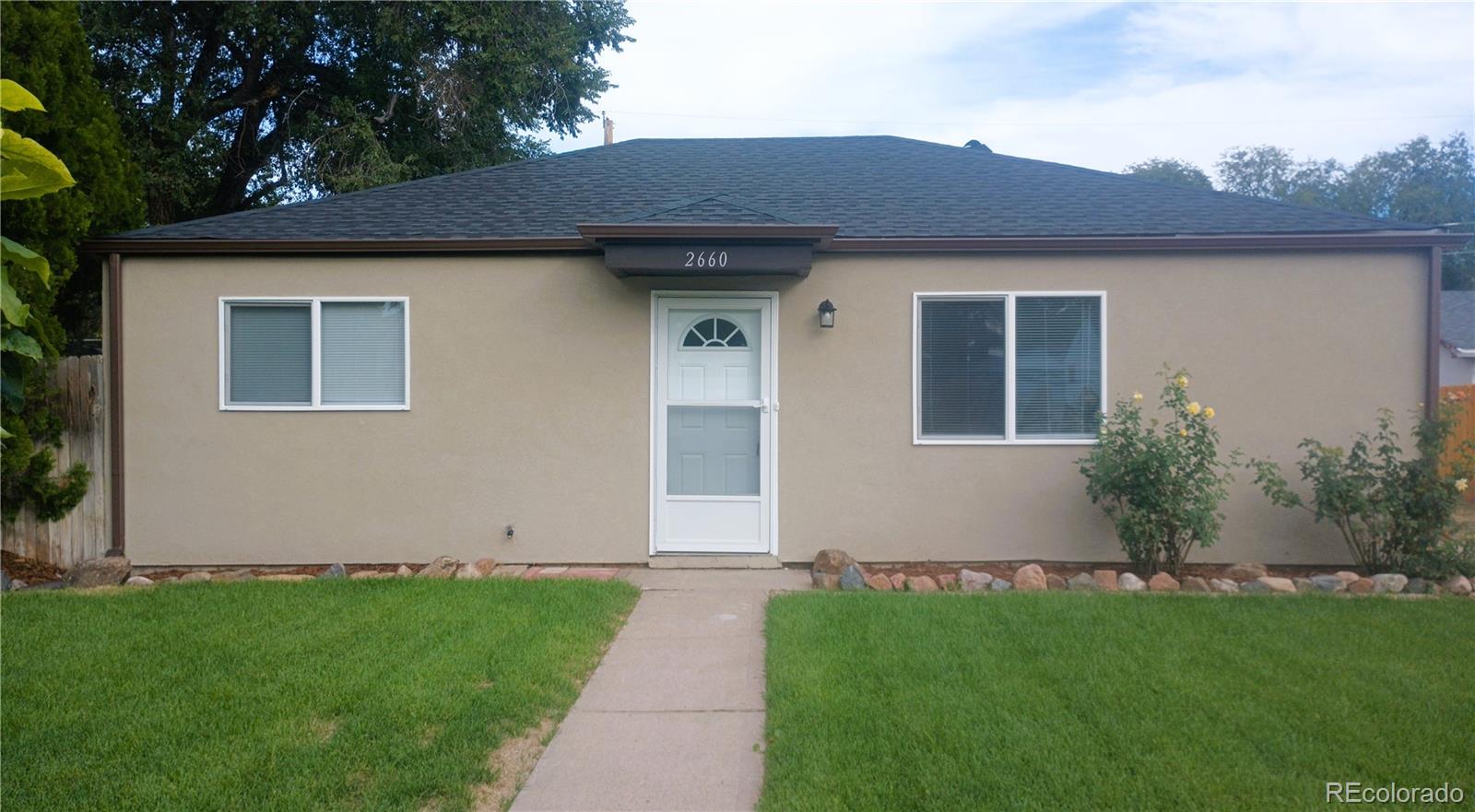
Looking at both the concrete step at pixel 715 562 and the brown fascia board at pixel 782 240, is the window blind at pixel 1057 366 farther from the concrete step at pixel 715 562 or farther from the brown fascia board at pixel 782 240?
the concrete step at pixel 715 562

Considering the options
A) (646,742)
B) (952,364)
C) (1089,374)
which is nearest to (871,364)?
(952,364)

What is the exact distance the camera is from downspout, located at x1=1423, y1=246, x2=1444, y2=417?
7309mm

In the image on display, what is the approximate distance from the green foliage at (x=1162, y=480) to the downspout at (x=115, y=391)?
25.0 feet

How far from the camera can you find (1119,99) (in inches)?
620

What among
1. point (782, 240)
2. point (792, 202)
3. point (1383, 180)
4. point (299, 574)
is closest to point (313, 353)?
point (299, 574)

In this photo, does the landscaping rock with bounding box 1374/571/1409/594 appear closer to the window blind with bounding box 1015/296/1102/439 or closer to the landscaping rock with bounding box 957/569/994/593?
the window blind with bounding box 1015/296/1102/439

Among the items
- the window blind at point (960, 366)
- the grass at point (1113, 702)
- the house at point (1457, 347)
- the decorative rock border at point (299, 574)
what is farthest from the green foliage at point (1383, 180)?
the decorative rock border at point (299, 574)

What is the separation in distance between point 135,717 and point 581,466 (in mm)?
3928

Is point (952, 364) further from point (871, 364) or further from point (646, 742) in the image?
point (646, 742)

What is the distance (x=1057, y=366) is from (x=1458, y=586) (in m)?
3.07

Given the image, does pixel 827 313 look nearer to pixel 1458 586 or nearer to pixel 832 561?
pixel 832 561

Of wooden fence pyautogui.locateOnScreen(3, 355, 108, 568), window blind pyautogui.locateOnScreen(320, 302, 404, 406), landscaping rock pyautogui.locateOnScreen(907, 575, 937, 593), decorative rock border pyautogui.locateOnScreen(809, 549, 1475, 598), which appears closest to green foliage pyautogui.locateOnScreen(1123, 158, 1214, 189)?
decorative rock border pyautogui.locateOnScreen(809, 549, 1475, 598)

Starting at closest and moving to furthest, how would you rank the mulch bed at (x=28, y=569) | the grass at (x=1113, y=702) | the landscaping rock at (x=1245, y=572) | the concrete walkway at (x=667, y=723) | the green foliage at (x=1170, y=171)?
the grass at (x=1113, y=702)
the concrete walkway at (x=667, y=723)
the landscaping rock at (x=1245, y=572)
the mulch bed at (x=28, y=569)
the green foliage at (x=1170, y=171)

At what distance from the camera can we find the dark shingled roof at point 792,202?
301 inches
